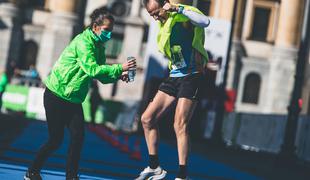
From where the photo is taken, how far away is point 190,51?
5.80 m

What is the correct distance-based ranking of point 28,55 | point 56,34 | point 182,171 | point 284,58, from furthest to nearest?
point 284,58 < point 28,55 < point 56,34 < point 182,171

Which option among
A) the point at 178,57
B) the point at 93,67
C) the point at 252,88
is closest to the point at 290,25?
the point at 252,88

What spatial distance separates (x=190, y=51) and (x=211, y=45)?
47.4 feet

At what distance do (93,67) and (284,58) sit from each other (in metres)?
35.7

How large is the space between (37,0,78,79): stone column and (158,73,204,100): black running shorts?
32.3 m

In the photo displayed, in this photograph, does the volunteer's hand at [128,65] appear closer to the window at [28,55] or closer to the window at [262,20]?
the window at [28,55]

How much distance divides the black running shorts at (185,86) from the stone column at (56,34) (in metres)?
32.3

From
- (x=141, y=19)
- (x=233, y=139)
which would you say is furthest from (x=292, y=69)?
(x=233, y=139)

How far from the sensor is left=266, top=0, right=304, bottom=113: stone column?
39188 millimetres

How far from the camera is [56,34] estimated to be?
3769cm

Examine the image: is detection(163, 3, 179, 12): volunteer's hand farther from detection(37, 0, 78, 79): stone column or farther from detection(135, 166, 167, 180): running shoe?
detection(37, 0, 78, 79): stone column

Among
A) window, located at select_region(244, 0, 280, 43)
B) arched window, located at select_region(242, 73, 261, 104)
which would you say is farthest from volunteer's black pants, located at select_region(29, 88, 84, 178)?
window, located at select_region(244, 0, 280, 43)

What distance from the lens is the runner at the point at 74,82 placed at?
17.0 ft

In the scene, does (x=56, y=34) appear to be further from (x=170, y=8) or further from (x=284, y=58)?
(x=170, y=8)
